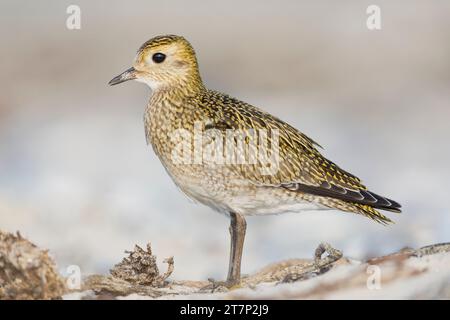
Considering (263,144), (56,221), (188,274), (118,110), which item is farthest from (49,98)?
(263,144)

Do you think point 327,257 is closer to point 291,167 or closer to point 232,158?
point 291,167

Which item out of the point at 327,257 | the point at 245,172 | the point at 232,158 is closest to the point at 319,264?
the point at 327,257

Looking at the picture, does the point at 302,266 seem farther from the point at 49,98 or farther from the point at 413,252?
the point at 49,98

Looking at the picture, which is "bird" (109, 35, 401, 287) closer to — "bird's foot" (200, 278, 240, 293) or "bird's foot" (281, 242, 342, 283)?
"bird's foot" (200, 278, 240, 293)

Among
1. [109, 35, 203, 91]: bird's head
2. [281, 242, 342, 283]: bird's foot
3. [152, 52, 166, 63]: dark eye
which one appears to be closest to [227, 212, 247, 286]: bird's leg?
[281, 242, 342, 283]: bird's foot

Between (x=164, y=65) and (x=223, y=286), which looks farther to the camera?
(x=164, y=65)

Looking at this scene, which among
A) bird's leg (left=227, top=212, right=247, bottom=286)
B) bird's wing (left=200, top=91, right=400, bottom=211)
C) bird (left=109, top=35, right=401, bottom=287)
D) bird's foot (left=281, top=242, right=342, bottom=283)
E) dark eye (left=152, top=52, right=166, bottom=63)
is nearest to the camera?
bird's foot (left=281, top=242, right=342, bottom=283)

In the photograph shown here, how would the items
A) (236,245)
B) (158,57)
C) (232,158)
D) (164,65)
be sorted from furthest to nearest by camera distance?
(164,65) < (158,57) < (236,245) < (232,158)
